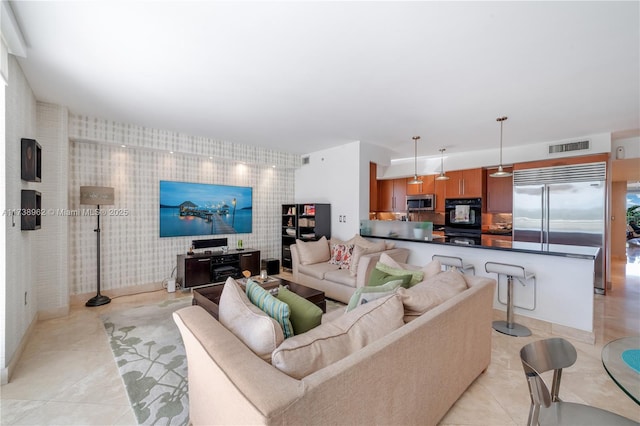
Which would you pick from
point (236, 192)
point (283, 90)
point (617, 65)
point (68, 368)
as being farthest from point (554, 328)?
point (236, 192)

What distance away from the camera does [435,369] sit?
5.11 feet

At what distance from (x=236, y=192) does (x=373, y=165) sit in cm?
284

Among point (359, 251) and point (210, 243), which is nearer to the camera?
point (359, 251)

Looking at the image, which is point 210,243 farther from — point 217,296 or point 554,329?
point 554,329

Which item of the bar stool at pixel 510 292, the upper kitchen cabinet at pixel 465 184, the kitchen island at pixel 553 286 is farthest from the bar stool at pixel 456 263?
the upper kitchen cabinet at pixel 465 184

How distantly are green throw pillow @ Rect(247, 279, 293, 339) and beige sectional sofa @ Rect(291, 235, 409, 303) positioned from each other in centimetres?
212

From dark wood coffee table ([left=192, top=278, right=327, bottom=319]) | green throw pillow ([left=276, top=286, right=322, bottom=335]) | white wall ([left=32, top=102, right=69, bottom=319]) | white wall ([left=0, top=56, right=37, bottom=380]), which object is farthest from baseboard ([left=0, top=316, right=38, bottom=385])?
green throw pillow ([left=276, top=286, right=322, bottom=335])

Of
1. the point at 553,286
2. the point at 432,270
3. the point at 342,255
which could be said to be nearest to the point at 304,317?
the point at 432,270

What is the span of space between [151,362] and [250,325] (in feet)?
5.88

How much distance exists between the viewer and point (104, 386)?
2.08 meters

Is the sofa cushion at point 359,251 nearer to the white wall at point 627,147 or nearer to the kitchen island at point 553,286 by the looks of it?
the kitchen island at point 553,286

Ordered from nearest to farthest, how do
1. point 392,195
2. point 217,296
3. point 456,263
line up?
point 217,296 < point 456,263 < point 392,195

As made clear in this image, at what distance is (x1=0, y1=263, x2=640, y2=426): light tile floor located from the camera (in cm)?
180

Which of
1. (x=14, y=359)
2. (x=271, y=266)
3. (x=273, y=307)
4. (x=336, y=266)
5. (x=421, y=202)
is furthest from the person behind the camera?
(x=421, y=202)
